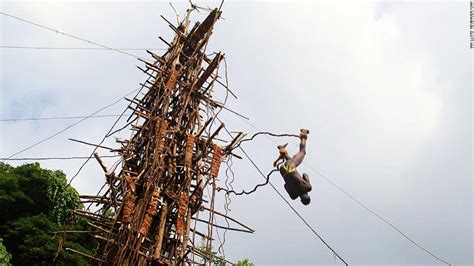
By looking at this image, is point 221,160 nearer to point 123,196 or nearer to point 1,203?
point 123,196

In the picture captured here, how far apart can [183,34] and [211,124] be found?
2.32 meters

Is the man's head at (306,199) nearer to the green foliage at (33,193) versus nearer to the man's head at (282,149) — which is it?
the man's head at (282,149)

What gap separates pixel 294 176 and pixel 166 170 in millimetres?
2102

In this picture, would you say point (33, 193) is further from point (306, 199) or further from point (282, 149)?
point (306, 199)

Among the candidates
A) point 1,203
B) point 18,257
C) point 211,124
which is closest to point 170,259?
point 211,124

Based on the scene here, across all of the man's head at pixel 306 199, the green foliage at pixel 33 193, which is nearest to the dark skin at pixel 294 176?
the man's head at pixel 306 199

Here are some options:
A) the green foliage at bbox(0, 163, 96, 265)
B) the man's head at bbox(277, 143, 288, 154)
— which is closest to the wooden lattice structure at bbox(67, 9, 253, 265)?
the man's head at bbox(277, 143, 288, 154)

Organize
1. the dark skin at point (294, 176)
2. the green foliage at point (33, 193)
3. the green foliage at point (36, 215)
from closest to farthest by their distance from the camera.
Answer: the dark skin at point (294, 176) → the green foliage at point (36, 215) → the green foliage at point (33, 193)

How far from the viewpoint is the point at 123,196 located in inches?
251

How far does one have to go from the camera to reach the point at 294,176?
19.1ft

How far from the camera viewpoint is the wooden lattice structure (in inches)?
238

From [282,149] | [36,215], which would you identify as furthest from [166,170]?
[36,215]

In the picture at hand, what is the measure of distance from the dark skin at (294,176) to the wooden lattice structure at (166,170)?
3.87 ft

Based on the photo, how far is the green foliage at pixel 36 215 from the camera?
1052 centimetres
